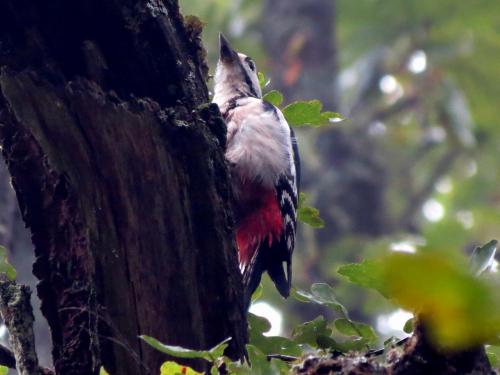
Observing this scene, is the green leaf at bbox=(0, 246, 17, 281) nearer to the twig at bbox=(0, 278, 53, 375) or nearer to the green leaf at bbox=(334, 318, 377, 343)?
the twig at bbox=(0, 278, 53, 375)

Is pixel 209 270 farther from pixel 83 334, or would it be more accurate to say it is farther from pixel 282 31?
pixel 282 31

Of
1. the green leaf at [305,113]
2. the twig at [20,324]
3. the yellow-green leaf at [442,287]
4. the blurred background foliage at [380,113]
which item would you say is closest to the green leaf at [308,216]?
the green leaf at [305,113]

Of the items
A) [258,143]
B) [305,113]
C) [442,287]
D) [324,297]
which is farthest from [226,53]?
[442,287]

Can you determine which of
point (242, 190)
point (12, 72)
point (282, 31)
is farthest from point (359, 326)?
point (282, 31)

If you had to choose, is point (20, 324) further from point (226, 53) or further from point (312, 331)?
point (226, 53)

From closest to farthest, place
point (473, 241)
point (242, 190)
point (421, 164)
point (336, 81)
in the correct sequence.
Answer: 1. point (242, 190)
2. point (473, 241)
3. point (336, 81)
4. point (421, 164)

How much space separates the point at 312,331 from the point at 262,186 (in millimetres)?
1817

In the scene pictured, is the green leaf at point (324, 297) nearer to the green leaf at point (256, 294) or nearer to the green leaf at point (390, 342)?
the green leaf at point (390, 342)

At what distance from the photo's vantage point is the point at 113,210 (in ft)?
7.05

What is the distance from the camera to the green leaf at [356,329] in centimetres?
228

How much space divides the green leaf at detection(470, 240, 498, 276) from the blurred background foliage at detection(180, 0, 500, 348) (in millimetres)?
6731

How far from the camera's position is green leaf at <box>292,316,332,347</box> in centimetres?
231

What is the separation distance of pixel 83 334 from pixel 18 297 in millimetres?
215

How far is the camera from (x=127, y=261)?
2113 mm
